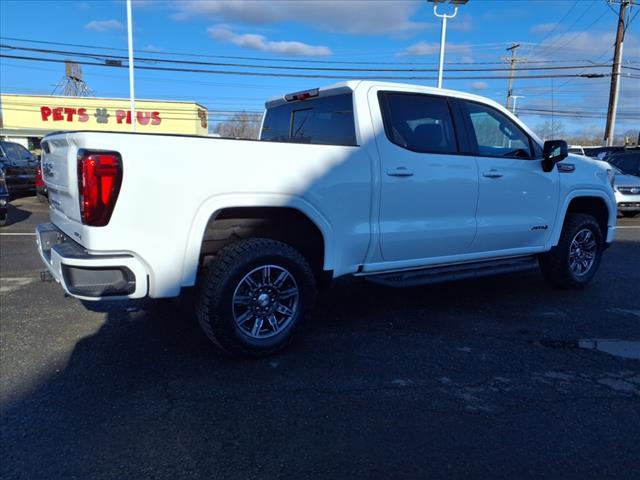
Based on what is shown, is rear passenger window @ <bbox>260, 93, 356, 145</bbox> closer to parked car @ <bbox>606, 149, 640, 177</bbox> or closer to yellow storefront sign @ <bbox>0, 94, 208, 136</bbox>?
parked car @ <bbox>606, 149, 640, 177</bbox>

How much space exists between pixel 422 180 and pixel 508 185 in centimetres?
115

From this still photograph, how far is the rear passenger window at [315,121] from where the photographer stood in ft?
13.7

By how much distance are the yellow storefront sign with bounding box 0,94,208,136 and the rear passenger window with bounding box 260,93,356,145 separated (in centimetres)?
3570

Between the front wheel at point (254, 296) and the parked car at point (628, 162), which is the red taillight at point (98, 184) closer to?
the front wheel at point (254, 296)

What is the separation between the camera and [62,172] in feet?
11.3

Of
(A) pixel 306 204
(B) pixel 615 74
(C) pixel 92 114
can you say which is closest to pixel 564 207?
(A) pixel 306 204

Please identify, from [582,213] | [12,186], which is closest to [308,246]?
[582,213]

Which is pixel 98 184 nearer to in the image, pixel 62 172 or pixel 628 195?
pixel 62 172

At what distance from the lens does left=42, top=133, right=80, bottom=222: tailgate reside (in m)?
3.18

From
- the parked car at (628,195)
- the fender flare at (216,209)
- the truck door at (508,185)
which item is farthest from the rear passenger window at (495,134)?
the parked car at (628,195)

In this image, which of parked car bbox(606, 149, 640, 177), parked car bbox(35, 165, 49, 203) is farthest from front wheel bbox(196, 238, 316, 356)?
parked car bbox(606, 149, 640, 177)

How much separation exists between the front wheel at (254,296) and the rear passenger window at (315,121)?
1.15 metres

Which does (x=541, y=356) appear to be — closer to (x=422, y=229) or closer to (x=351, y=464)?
(x=422, y=229)

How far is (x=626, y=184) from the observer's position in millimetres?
12539
